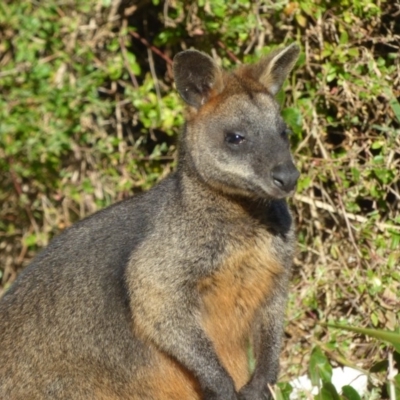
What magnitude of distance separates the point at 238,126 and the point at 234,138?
0.20 feet

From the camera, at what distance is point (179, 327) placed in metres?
4.46

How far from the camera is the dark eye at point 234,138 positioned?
4477mm

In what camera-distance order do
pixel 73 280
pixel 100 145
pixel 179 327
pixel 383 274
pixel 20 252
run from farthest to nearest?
pixel 20 252 < pixel 100 145 < pixel 383 274 < pixel 73 280 < pixel 179 327

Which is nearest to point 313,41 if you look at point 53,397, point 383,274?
point 383,274

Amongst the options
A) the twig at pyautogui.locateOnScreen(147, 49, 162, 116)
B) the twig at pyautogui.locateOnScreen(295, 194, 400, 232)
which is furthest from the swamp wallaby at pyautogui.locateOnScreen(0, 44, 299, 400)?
the twig at pyautogui.locateOnScreen(147, 49, 162, 116)

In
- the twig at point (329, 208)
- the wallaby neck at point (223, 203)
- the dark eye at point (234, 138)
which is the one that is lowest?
the twig at point (329, 208)

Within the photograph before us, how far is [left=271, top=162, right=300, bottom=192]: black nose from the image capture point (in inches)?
168

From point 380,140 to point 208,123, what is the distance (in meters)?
1.73

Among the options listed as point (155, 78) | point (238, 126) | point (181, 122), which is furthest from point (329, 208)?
point (238, 126)

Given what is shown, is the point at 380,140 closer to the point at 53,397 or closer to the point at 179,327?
the point at 179,327

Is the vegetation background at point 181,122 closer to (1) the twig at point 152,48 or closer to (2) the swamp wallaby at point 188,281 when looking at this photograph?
(1) the twig at point 152,48

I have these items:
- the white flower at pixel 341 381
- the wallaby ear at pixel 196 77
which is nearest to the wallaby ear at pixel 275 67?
the wallaby ear at pixel 196 77

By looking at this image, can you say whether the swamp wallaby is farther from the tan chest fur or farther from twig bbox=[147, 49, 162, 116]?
twig bbox=[147, 49, 162, 116]

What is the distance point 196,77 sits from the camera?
4.70 metres
